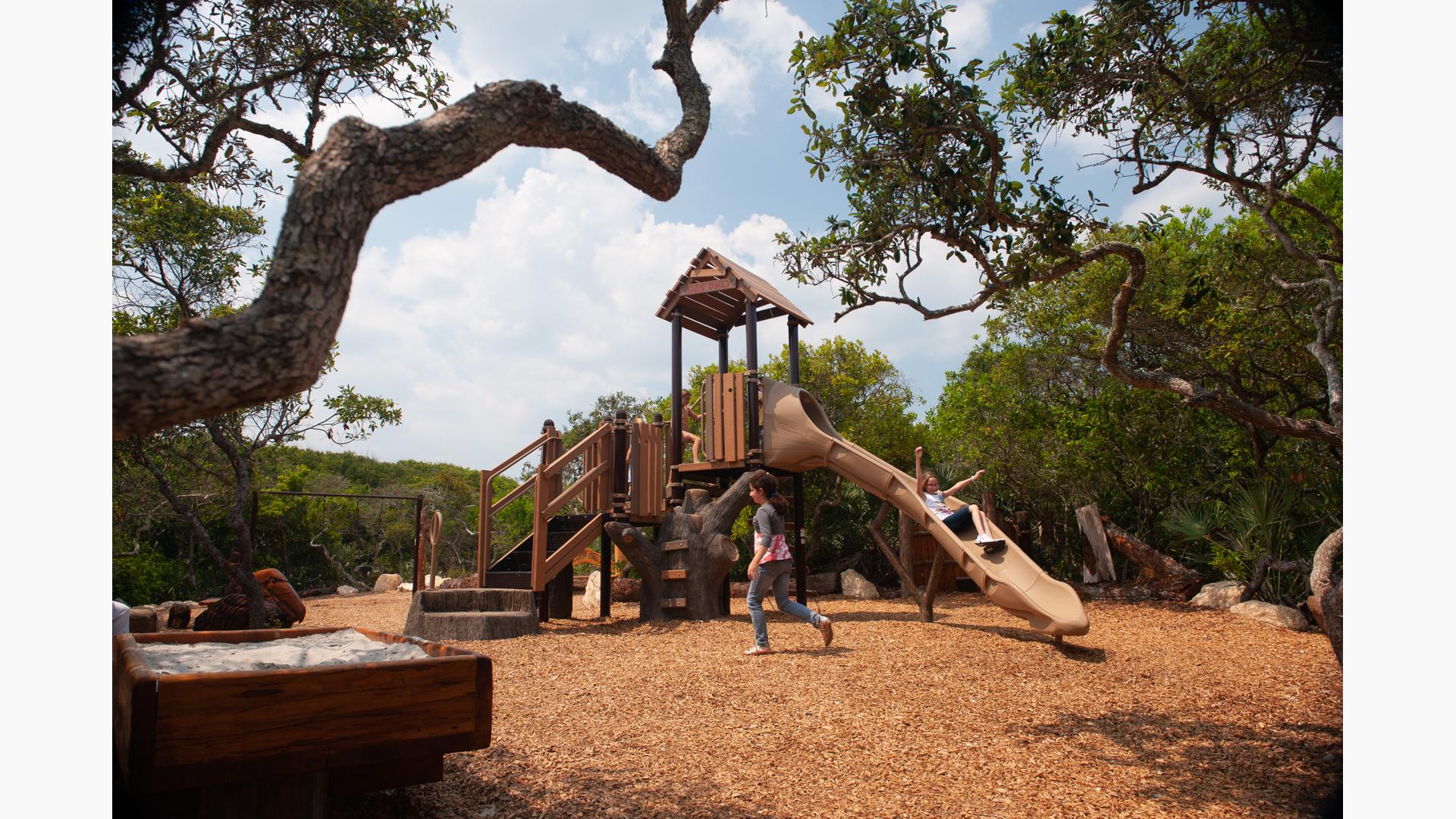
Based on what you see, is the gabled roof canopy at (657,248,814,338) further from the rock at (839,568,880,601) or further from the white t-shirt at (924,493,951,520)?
the rock at (839,568,880,601)

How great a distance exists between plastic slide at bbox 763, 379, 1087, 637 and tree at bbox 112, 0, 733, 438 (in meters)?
5.50

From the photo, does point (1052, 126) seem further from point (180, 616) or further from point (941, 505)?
point (180, 616)

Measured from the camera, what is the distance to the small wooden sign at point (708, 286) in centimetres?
1055

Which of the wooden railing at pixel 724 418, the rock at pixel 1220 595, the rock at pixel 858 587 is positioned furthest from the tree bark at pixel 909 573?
the rock at pixel 1220 595

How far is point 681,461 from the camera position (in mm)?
10539

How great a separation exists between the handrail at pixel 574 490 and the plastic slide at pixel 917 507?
6.57 feet

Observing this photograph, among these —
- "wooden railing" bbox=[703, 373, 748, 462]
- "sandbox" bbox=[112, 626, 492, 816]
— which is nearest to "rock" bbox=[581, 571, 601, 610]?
"wooden railing" bbox=[703, 373, 748, 462]

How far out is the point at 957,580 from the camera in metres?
13.5

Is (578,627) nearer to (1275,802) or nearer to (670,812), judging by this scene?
(670,812)

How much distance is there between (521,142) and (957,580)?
40.4ft

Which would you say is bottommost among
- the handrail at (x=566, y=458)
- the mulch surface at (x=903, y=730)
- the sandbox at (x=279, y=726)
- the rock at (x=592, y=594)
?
the rock at (x=592, y=594)

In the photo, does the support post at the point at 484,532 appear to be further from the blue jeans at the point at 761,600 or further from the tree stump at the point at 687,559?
the blue jeans at the point at 761,600

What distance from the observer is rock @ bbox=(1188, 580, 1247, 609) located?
9781mm

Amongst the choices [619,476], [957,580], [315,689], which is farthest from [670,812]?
[957,580]
